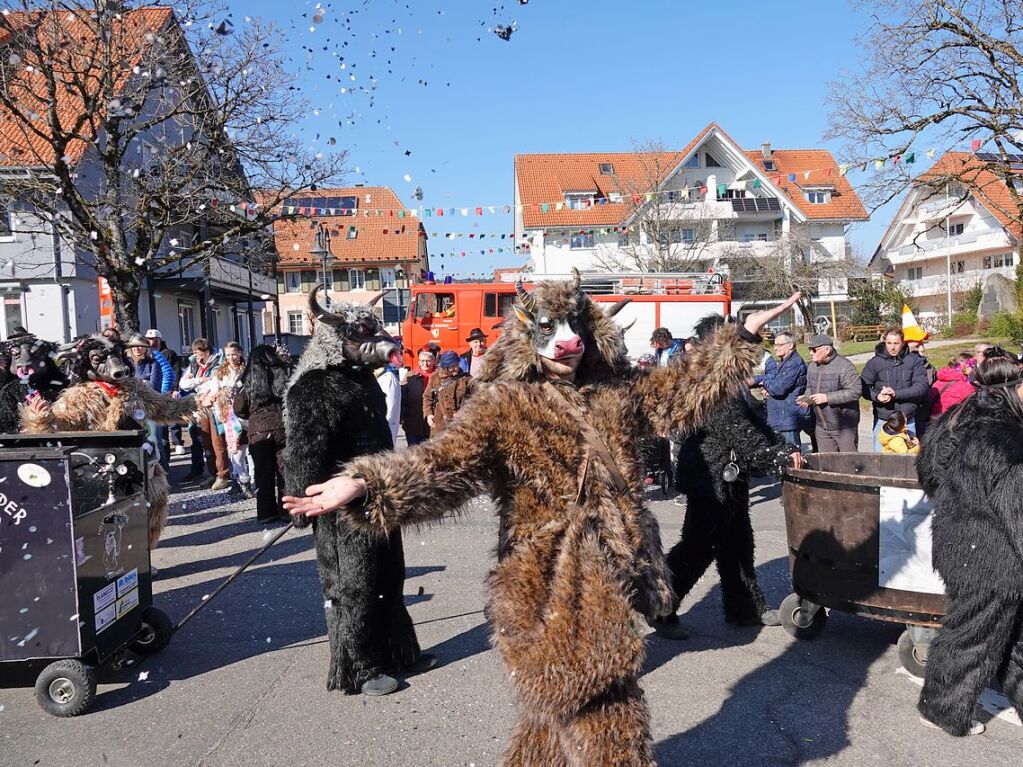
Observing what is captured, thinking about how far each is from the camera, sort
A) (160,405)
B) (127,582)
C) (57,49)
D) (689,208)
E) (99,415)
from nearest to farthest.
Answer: (127,582)
(99,415)
(160,405)
(57,49)
(689,208)

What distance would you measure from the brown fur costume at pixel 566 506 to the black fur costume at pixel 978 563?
1298 mm

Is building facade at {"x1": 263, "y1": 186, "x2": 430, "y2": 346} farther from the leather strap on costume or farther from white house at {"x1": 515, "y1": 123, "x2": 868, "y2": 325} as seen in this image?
the leather strap on costume

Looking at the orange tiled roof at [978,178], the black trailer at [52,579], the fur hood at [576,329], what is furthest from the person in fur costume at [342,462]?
the orange tiled roof at [978,178]

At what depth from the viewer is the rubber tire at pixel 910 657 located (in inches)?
172

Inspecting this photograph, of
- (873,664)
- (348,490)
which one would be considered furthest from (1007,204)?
(348,490)

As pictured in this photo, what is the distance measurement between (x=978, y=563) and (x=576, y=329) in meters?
2.09

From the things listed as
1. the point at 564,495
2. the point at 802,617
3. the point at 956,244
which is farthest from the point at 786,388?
the point at 956,244

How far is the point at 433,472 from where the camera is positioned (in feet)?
8.86

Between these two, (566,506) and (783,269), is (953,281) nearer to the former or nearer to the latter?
(783,269)

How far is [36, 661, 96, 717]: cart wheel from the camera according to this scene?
4.15 m

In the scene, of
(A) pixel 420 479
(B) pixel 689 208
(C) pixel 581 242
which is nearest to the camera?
(A) pixel 420 479

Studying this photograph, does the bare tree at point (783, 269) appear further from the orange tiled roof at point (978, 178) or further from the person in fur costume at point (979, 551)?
the person in fur costume at point (979, 551)

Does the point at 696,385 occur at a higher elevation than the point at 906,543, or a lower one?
higher

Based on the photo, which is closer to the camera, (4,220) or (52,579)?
(52,579)
